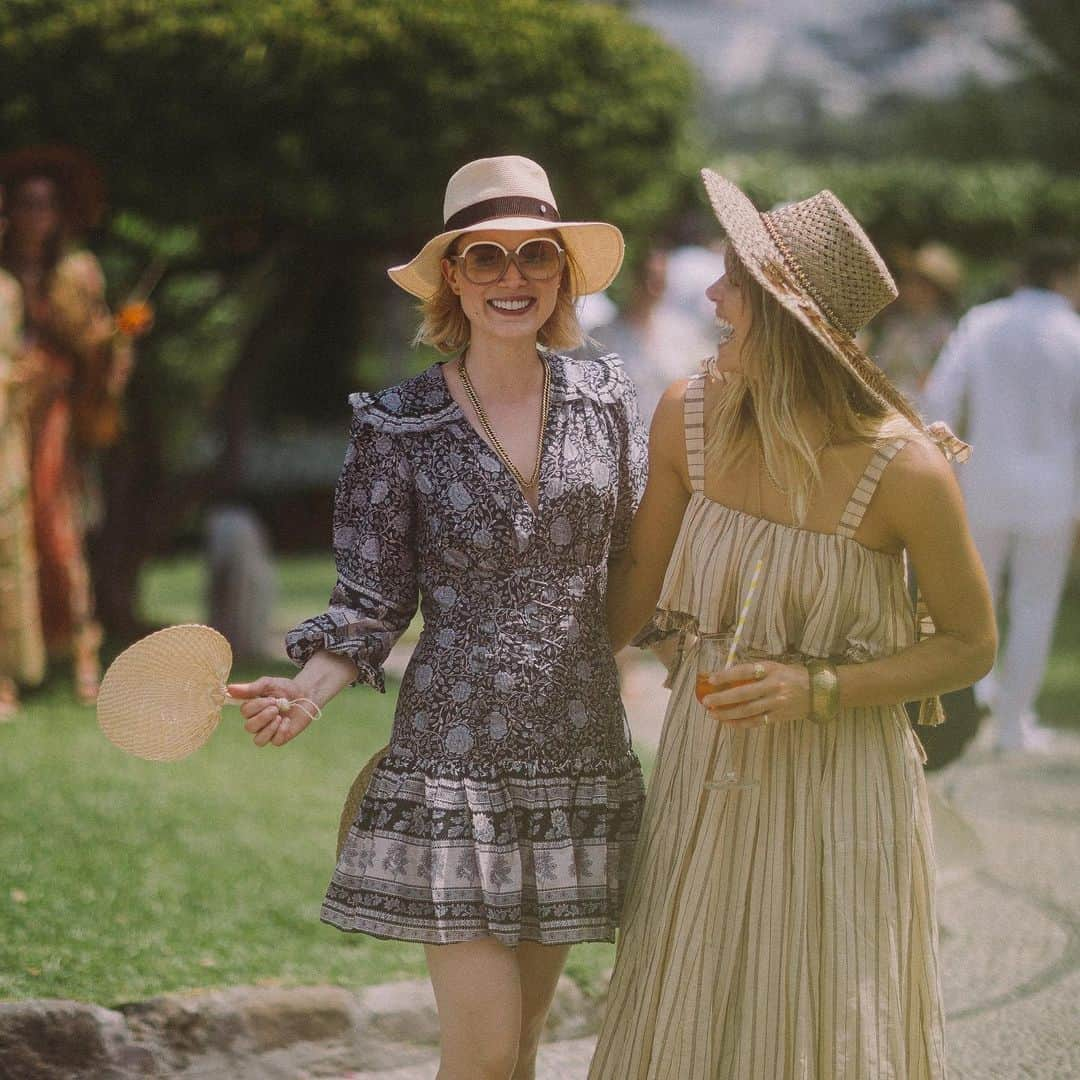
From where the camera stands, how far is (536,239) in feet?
9.70

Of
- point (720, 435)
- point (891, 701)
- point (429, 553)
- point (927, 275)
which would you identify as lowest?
point (891, 701)

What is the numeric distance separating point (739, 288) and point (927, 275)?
7.14 m

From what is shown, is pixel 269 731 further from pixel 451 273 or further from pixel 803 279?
pixel 803 279

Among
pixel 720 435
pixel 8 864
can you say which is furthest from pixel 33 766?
pixel 720 435

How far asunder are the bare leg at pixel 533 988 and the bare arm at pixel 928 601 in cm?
68

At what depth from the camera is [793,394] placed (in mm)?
2764

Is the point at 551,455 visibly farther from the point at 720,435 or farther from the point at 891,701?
the point at 891,701

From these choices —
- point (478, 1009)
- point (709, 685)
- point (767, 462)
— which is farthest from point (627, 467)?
point (478, 1009)

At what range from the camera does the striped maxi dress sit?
271cm

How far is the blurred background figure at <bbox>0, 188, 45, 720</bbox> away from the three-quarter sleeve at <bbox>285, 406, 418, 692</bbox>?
4449 mm

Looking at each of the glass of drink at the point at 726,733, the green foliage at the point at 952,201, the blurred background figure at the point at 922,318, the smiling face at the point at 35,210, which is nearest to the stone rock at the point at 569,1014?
the glass of drink at the point at 726,733

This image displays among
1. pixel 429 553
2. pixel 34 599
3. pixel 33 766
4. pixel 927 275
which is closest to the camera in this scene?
pixel 429 553

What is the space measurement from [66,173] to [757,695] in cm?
568

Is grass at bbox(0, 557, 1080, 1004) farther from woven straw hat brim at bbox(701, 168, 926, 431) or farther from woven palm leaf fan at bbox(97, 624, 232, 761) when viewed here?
woven straw hat brim at bbox(701, 168, 926, 431)
